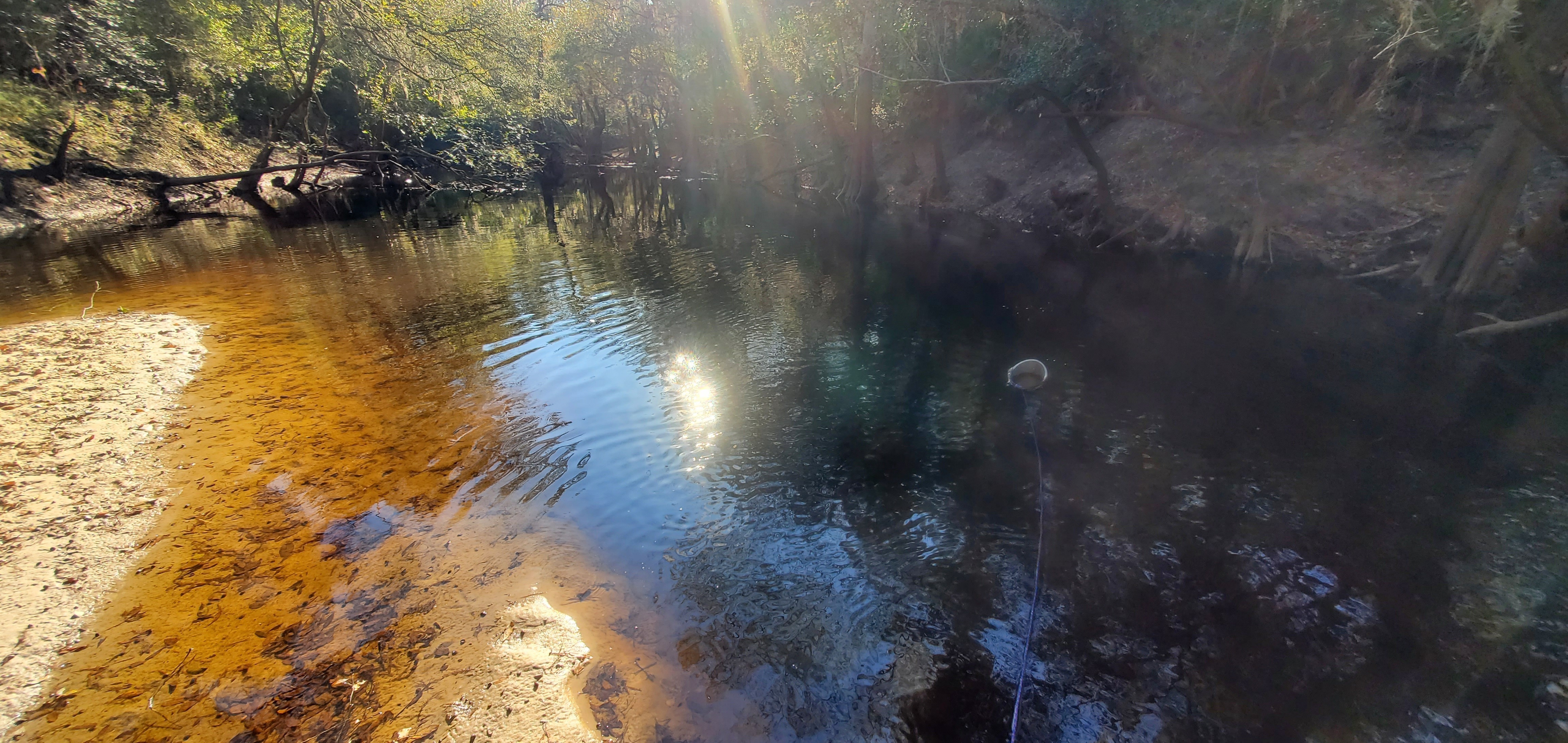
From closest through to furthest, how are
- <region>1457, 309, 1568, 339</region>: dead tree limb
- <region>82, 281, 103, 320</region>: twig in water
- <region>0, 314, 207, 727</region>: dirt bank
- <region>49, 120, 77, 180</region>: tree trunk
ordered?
<region>0, 314, 207, 727</region>: dirt bank < <region>1457, 309, 1568, 339</region>: dead tree limb < <region>82, 281, 103, 320</region>: twig in water < <region>49, 120, 77, 180</region>: tree trunk

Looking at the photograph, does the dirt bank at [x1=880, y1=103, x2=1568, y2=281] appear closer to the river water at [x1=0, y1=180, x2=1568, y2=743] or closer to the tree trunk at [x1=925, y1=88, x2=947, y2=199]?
the tree trunk at [x1=925, y1=88, x2=947, y2=199]

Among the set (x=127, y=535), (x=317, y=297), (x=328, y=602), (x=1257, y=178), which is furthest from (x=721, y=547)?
(x=1257, y=178)

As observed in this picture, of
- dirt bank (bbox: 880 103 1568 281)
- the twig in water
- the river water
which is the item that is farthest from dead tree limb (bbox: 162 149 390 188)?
dirt bank (bbox: 880 103 1568 281)

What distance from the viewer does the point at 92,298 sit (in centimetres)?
1259

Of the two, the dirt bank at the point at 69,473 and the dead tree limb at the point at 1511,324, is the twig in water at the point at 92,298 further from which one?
the dead tree limb at the point at 1511,324

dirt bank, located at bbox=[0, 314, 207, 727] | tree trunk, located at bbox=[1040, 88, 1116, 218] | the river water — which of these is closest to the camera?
the river water

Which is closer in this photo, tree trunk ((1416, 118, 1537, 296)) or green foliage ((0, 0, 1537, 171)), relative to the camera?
tree trunk ((1416, 118, 1537, 296))

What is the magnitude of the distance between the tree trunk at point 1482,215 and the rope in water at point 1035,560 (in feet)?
33.2

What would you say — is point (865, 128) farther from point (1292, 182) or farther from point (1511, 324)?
point (1511, 324)

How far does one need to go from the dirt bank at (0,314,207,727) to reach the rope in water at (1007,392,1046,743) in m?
6.30

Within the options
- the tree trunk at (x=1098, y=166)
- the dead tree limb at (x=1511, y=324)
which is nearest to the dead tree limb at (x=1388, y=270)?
the dead tree limb at (x=1511, y=324)

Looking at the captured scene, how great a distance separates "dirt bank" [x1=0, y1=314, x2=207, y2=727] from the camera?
455 centimetres

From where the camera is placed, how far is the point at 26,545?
5.23 m

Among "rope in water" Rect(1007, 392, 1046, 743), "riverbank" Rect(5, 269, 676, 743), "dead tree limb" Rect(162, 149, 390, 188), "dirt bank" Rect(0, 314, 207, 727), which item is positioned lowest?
"rope in water" Rect(1007, 392, 1046, 743)
